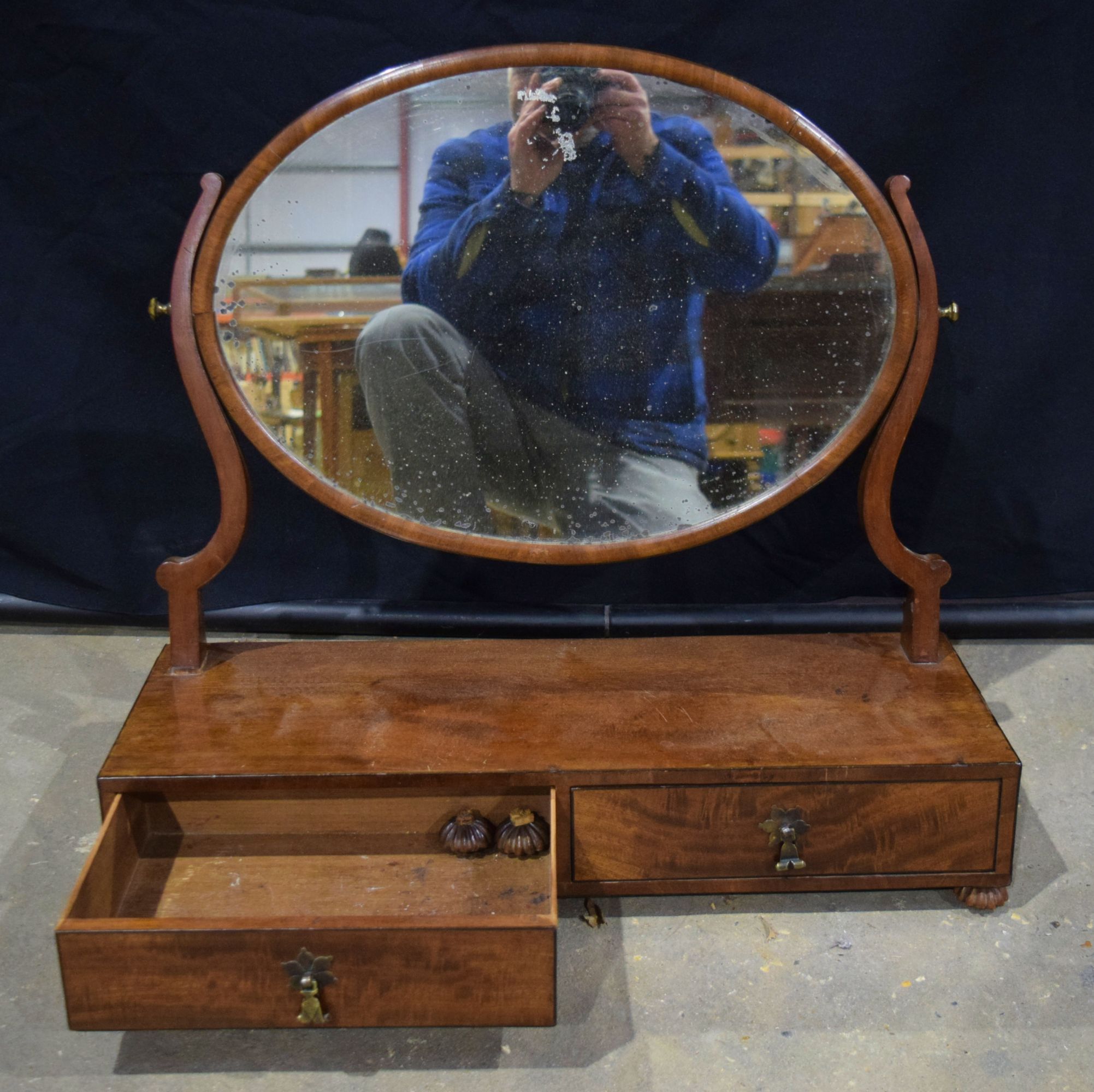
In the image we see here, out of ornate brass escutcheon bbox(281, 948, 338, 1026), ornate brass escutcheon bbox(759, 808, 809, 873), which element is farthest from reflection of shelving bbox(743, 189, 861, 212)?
ornate brass escutcheon bbox(281, 948, 338, 1026)

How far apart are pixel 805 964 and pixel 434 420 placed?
67 centimetres

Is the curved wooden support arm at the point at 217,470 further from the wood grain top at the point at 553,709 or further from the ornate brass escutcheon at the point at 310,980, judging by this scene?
the ornate brass escutcheon at the point at 310,980

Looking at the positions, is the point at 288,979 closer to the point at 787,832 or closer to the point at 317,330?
the point at 787,832

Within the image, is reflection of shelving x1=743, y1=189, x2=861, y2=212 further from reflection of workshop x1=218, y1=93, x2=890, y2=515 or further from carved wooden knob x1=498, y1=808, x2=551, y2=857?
carved wooden knob x1=498, y1=808, x2=551, y2=857

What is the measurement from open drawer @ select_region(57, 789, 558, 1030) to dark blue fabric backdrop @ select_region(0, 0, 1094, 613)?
24.4 inches

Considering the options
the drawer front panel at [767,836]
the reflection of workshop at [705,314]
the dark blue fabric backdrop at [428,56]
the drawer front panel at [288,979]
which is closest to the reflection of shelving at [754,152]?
the reflection of workshop at [705,314]

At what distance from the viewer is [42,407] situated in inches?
65.9

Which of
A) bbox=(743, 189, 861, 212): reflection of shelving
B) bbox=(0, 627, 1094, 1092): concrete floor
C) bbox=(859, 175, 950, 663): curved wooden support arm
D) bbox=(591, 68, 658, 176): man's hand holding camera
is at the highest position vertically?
bbox=(591, 68, 658, 176): man's hand holding camera

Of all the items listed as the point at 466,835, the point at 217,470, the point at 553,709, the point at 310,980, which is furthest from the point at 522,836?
the point at 217,470

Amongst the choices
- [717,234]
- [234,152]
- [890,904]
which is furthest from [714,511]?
[234,152]

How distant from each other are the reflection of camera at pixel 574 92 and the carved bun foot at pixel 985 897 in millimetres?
869

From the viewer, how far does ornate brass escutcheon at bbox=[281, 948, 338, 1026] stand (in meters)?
1.02

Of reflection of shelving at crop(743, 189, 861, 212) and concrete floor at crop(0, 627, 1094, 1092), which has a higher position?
reflection of shelving at crop(743, 189, 861, 212)

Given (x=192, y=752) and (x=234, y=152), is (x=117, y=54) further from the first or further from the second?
A: (x=192, y=752)
